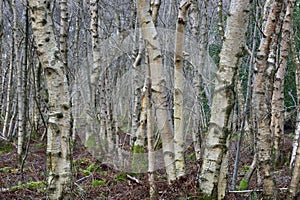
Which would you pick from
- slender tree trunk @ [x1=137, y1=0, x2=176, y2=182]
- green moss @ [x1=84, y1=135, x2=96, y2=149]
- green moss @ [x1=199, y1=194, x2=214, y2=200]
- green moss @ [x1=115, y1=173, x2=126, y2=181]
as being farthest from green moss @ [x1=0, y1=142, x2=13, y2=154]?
green moss @ [x1=199, y1=194, x2=214, y2=200]

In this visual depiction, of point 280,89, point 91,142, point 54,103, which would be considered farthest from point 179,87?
point 91,142

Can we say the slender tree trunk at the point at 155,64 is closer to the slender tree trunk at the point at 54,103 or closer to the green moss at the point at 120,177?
the slender tree trunk at the point at 54,103

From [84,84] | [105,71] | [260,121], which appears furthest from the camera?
[84,84]

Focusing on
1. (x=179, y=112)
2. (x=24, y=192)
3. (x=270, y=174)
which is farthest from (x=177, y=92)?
(x=24, y=192)

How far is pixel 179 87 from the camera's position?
414 centimetres

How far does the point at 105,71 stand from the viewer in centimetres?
920

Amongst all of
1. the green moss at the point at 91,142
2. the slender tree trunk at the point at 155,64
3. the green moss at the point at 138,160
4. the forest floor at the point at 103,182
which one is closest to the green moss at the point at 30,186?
the forest floor at the point at 103,182

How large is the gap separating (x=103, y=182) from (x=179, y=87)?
3.07 metres

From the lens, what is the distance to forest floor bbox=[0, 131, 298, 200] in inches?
153

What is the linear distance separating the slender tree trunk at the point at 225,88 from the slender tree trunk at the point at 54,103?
1.33 meters

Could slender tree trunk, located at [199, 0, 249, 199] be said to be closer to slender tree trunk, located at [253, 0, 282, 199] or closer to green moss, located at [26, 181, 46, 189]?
slender tree trunk, located at [253, 0, 282, 199]

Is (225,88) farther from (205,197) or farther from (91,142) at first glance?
(91,142)

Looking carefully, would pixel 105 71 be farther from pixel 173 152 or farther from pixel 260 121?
pixel 260 121

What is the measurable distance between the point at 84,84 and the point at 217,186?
467 inches
